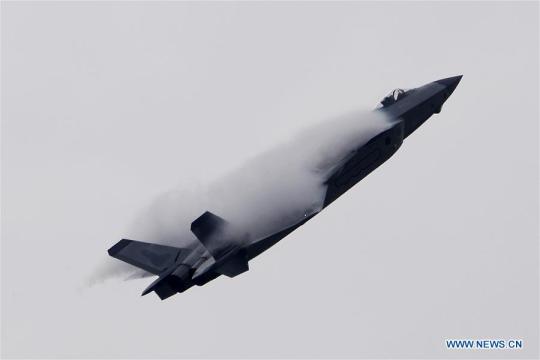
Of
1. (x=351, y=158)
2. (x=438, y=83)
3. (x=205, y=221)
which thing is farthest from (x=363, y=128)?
(x=205, y=221)

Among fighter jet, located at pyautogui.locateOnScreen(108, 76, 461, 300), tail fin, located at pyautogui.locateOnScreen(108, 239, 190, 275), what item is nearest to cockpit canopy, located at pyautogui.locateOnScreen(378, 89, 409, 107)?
fighter jet, located at pyautogui.locateOnScreen(108, 76, 461, 300)

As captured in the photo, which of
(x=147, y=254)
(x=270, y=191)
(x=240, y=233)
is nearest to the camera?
(x=240, y=233)

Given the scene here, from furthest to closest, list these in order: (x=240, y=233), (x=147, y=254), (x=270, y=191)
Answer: (x=270, y=191) < (x=147, y=254) < (x=240, y=233)

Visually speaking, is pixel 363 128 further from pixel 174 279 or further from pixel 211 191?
pixel 174 279

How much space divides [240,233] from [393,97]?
13085 millimetres

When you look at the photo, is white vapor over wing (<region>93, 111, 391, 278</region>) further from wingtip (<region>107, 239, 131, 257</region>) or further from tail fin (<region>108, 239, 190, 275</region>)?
wingtip (<region>107, 239, 131, 257</region>)

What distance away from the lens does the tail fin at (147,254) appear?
1848 inches

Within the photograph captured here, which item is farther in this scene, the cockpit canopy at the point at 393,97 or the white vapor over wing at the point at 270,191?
the cockpit canopy at the point at 393,97

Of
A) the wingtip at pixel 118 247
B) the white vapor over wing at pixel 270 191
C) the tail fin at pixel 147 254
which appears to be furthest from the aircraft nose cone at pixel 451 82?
the wingtip at pixel 118 247

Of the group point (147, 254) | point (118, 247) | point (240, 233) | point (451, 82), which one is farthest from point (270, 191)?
point (451, 82)

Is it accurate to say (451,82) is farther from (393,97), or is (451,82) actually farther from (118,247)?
(118,247)

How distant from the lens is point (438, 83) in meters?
52.5

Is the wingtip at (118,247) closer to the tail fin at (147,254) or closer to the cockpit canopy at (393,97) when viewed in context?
the tail fin at (147,254)

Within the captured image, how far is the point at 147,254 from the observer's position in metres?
47.7
